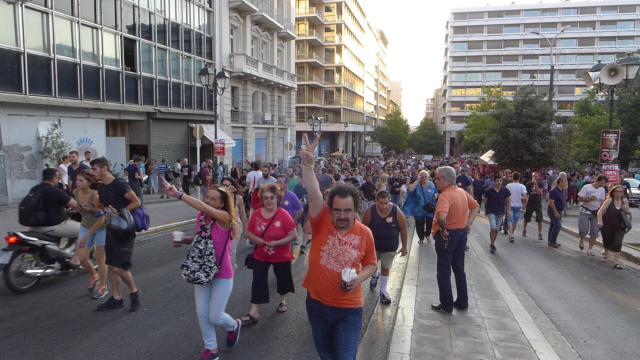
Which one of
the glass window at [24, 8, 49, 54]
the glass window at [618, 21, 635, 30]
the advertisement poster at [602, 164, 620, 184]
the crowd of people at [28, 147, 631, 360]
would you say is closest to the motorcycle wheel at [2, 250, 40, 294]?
the crowd of people at [28, 147, 631, 360]

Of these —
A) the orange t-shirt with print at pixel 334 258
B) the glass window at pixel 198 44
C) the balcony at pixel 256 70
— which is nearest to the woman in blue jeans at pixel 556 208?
the orange t-shirt with print at pixel 334 258

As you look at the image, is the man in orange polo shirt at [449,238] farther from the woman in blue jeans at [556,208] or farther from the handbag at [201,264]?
the woman in blue jeans at [556,208]

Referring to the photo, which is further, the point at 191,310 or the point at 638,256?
the point at 638,256

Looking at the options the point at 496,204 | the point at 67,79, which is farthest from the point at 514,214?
the point at 67,79

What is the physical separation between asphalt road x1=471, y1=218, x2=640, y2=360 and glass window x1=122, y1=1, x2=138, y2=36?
17508 mm

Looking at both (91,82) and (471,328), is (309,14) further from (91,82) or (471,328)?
(471,328)

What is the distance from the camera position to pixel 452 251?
5191 mm

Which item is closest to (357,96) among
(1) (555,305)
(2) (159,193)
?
(2) (159,193)

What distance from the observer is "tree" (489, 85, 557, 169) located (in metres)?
22.6

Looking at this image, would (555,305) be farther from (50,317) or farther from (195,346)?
(50,317)

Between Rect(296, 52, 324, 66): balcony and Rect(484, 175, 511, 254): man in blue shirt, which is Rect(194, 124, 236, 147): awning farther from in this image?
Rect(296, 52, 324, 66): balcony

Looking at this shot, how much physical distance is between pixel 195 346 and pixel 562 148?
958 inches

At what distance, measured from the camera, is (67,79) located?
15797 millimetres

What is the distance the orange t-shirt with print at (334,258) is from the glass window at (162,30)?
2105 cm
